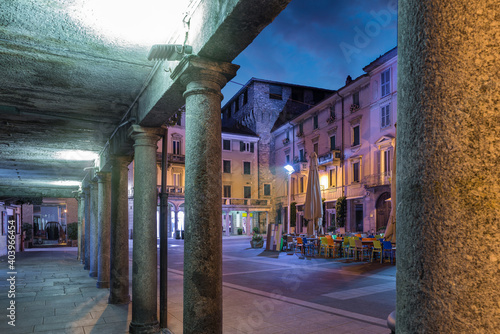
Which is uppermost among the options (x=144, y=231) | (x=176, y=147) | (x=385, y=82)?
(x=385, y=82)

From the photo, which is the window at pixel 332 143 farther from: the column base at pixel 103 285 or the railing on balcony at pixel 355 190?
the column base at pixel 103 285

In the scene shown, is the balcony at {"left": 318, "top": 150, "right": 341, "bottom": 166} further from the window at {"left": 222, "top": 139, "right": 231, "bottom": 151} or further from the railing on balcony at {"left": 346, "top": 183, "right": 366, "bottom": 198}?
the window at {"left": 222, "top": 139, "right": 231, "bottom": 151}

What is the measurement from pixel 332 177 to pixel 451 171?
31.3 meters

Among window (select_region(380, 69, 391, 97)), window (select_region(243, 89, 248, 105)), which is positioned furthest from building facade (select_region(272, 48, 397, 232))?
window (select_region(243, 89, 248, 105))

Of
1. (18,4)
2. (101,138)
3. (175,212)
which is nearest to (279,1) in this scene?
(18,4)

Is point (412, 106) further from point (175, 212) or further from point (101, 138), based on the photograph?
point (175, 212)

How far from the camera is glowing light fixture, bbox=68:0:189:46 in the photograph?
3.77m

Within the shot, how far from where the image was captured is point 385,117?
2577 cm

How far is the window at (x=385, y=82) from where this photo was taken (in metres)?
25.1

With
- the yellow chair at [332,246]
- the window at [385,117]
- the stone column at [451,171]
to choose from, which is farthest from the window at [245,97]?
the stone column at [451,171]

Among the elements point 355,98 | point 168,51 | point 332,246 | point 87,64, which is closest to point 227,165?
point 355,98

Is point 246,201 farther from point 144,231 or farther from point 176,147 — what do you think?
point 144,231

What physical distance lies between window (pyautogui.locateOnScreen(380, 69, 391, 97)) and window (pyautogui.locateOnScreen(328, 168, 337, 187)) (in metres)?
7.99

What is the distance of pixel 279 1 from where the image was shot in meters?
2.91
